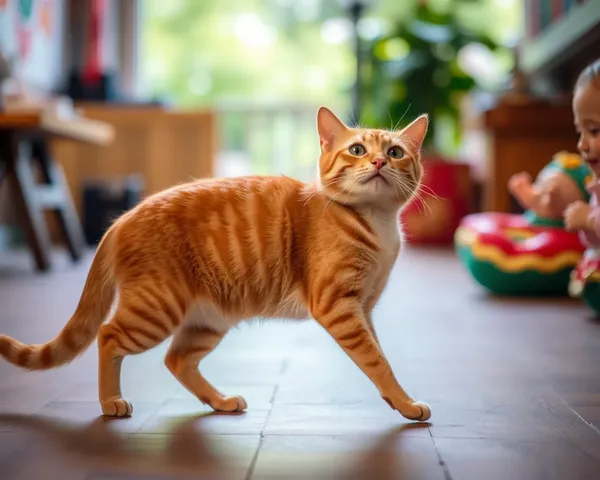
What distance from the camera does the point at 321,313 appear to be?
51.7 inches

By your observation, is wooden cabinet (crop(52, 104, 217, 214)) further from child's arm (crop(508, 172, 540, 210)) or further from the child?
the child

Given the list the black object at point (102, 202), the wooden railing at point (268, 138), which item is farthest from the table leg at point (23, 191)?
the wooden railing at point (268, 138)

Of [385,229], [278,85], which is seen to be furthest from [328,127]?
[278,85]

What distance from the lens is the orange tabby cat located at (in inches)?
A: 50.8

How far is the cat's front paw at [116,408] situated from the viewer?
131 cm

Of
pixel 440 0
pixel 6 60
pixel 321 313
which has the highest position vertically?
pixel 440 0

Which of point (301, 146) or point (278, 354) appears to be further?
point (301, 146)

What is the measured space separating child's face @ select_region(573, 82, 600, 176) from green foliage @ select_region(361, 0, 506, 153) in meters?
3.44

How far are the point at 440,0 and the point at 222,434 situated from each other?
5434 mm

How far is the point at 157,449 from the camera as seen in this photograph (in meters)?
1.14

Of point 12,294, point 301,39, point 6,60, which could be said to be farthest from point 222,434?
point 301,39

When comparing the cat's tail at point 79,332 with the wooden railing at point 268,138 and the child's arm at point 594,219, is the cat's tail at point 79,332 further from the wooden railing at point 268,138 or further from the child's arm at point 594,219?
the wooden railing at point 268,138

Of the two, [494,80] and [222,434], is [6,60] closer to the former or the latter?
[222,434]

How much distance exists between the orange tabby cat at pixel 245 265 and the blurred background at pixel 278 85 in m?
2.20
